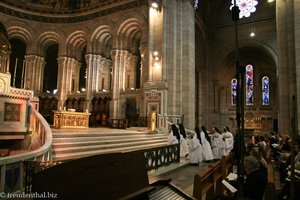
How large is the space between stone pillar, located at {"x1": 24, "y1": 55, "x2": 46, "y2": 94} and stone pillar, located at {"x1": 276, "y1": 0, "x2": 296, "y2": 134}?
72.3ft

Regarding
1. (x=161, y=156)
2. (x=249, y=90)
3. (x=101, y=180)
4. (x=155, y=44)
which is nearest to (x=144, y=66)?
(x=155, y=44)

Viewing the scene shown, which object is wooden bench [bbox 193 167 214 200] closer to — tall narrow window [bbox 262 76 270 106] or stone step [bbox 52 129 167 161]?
stone step [bbox 52 129 167 161]

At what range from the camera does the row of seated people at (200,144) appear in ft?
32.1

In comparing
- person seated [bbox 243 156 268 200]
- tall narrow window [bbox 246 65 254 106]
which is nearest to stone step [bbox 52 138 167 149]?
person seated [bbox 243 156 268 200]

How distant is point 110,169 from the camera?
1.98m

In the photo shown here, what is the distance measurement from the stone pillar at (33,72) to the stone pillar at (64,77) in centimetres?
210

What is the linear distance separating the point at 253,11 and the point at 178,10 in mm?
12069

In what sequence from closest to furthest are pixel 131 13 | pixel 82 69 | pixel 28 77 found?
pixel 131 13
pixel 28 77
pixel 82 69

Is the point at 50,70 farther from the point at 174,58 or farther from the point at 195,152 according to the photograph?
the point at 195,152

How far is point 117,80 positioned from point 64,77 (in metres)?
6.50

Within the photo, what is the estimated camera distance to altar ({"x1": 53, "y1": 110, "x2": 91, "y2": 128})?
13.5m

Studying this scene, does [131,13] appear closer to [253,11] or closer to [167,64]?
[167,64]

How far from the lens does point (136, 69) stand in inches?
913

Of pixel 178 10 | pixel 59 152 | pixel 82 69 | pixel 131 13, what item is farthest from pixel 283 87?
pixel 82 69
